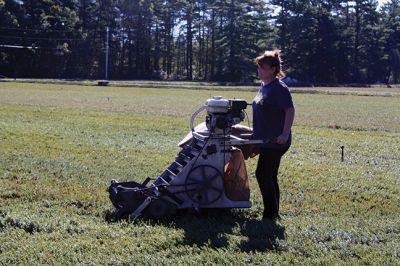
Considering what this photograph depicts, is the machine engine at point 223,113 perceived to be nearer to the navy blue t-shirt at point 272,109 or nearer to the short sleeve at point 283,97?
the navy blue t-shirt at point 272,109

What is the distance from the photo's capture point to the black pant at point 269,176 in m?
6.54

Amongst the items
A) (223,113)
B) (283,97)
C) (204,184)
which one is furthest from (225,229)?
(283,97)

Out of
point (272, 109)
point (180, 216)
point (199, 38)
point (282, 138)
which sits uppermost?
point (199, 38)

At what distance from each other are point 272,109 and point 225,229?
142 centimetres

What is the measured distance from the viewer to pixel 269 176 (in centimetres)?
661

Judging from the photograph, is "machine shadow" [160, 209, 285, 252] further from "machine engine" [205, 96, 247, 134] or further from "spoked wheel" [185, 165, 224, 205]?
"machine engine" [205, 96, 247, 134]

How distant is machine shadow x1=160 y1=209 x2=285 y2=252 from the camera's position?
5590 mm

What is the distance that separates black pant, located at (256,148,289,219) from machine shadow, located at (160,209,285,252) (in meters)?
0.21

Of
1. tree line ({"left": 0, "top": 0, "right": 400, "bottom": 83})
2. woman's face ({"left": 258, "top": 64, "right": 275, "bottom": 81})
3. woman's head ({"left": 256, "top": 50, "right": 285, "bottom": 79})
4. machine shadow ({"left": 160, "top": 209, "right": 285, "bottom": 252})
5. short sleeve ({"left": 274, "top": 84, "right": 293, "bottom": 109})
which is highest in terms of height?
tree line ({"left": 0, "top": 0, "right": 400, "bottom": 83})

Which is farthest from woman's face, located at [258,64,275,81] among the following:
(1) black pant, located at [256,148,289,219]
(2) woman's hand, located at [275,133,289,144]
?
(1) black pant, located at [256,148,289,219]

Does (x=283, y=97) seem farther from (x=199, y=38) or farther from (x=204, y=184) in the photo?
(x=199, y=38)

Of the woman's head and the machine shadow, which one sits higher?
the woman's head

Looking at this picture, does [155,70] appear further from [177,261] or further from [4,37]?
[177,261]

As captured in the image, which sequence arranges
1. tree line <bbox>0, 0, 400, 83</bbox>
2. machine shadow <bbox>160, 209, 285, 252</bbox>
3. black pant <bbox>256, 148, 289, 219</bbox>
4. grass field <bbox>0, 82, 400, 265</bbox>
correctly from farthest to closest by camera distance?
tree line <bbox>0, 0, 400, 83</bbox>
black pant <bbox>256, 148, 289, 219</bbox>
machine shadow <bbox>160, 209, 285, 252</bbox>
grass field <bbox>0, 82, 400, 265</bbox>
